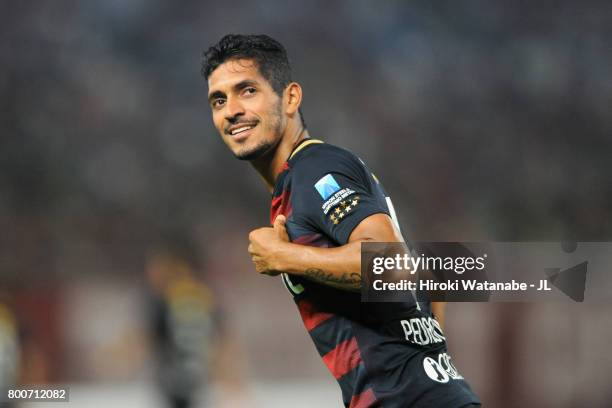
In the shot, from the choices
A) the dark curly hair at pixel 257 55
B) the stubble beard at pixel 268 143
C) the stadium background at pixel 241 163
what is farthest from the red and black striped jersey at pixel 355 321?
the stadium background at pixel 241 163

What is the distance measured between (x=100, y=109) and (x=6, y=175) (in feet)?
5.10

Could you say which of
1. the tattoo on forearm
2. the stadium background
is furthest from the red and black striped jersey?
the stadium background

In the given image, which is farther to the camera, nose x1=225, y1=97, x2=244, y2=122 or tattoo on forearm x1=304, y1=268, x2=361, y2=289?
nose x1=225, y1=97, x2=244, y2=122

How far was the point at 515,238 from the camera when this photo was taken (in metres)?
10.9

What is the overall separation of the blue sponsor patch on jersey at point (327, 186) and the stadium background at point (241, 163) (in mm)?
6168

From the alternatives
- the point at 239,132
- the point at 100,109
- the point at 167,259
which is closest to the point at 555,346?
the point at 167,259

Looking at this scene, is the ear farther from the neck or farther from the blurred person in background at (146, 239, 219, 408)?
the blurred person in background at (146, 239, 219, 408)

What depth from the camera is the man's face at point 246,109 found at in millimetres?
3443

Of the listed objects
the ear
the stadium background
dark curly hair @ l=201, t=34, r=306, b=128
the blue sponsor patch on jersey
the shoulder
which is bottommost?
the blue sponsor patch on jersey

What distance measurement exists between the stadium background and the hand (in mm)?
6070

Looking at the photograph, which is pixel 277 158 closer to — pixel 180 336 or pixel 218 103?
pixel 218 103

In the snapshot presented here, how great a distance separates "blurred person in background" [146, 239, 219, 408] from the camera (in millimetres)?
8539

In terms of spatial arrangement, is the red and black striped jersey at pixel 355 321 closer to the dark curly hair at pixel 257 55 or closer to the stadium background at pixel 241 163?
the dark curly hair at pixel 257 55

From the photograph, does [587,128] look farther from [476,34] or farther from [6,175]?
[6,175]
